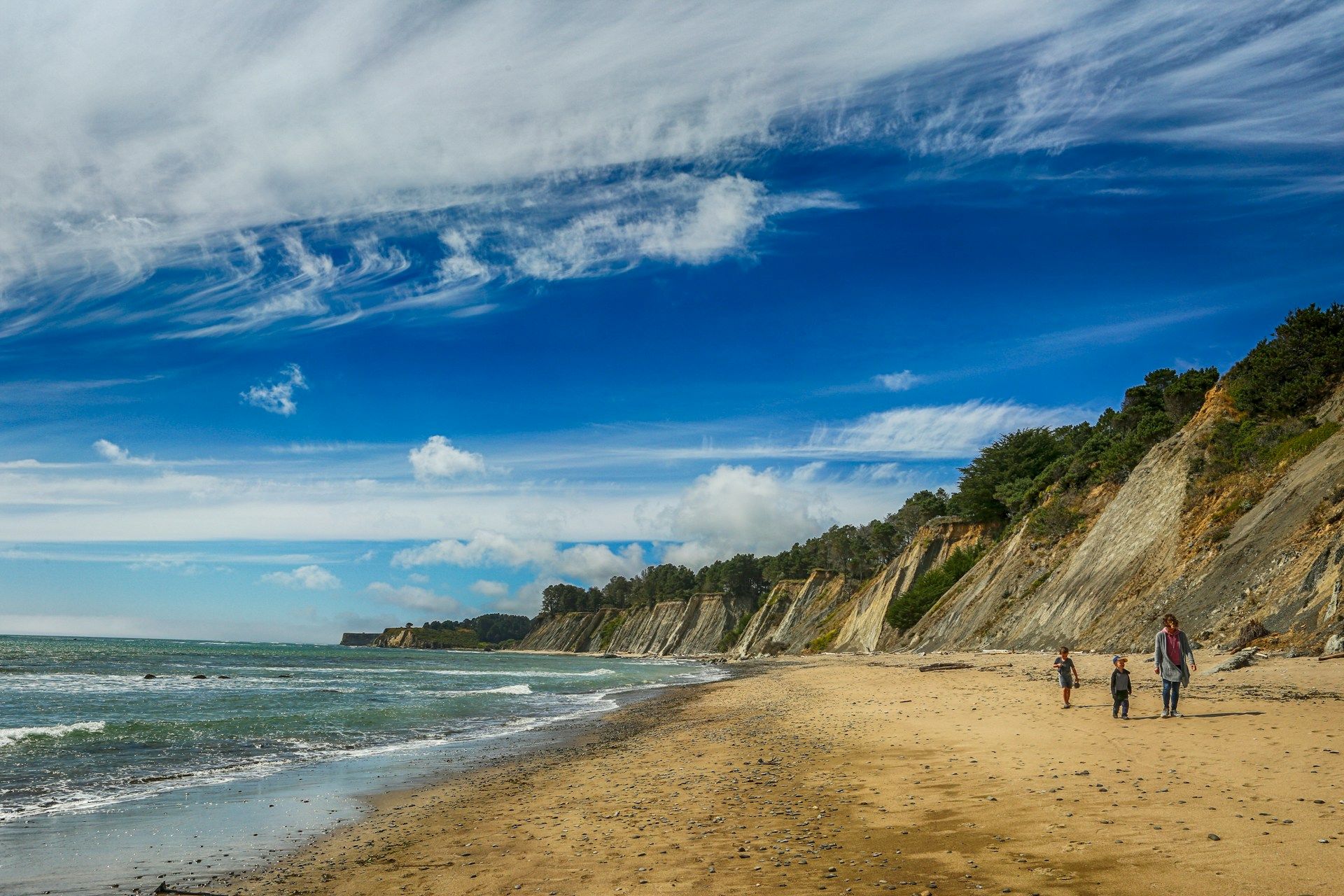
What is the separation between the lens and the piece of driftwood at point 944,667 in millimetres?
33812

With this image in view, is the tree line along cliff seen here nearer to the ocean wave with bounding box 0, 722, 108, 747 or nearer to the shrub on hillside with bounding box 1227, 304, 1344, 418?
the shrub on hillside with bounding box 1227, 304, 1344, 418

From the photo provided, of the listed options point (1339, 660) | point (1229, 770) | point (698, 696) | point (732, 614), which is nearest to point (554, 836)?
point (1229, 770)

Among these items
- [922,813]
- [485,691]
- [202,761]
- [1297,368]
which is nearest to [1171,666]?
[922,813]

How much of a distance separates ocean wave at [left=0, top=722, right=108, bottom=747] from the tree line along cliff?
1325 inches

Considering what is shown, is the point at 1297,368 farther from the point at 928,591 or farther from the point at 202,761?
the point at 202,761

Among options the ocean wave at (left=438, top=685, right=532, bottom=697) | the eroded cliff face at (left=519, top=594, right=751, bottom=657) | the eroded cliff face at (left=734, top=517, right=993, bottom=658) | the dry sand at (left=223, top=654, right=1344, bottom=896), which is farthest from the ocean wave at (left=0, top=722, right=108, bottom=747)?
the eroded cliff face at (left=519, top=594, right=751, bottom=657)

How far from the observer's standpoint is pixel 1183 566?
34.4 metres

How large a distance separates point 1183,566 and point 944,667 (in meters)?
10.9

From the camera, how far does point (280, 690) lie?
43.2m

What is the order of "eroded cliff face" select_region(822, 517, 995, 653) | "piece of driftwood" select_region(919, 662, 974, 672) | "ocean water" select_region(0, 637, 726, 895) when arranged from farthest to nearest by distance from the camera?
1. "eroded cliff face" select_region(822, 517, 995, 653)
2. "piece of driftwood" select_region(919, 662, 974, 672)
3. "ocean water" select_region(0, 637, 726, 895)

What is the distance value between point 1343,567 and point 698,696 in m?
23.8

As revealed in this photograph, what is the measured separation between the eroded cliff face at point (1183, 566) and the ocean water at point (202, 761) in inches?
867

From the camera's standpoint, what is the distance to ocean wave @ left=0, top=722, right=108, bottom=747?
21.2 meters

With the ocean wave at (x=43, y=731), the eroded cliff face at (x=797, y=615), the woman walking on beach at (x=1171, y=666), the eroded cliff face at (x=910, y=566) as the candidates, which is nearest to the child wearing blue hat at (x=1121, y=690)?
the woman walking on beach at (x=1171, y=666)
